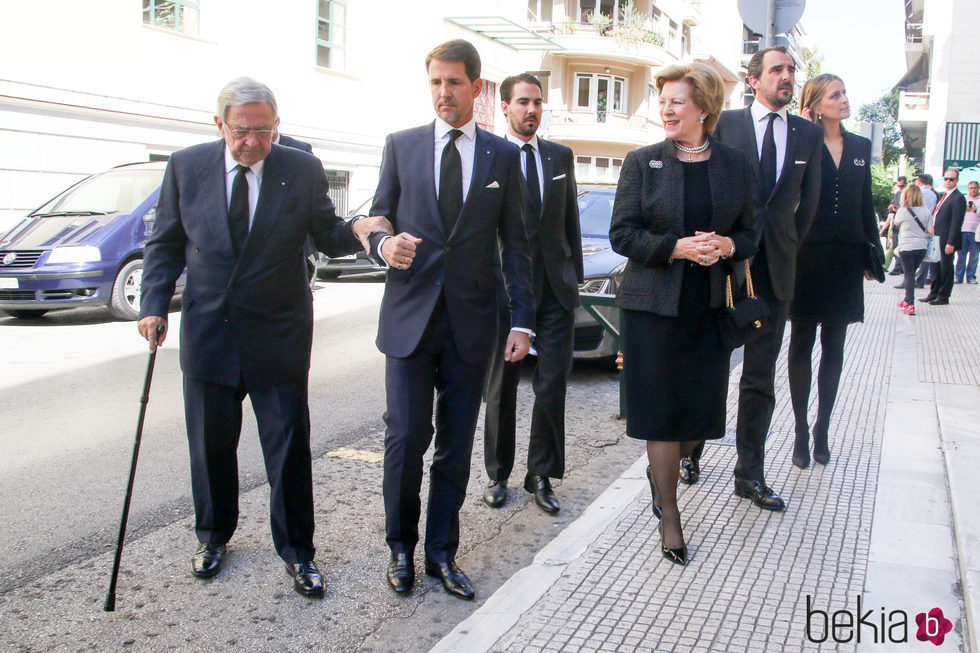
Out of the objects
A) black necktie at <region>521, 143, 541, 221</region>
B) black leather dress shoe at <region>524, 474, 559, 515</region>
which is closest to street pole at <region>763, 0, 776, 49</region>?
black necktie at <region>521, 143, 541, 221</region>

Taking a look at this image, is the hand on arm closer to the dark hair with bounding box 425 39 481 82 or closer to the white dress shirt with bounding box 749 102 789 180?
the dark hair with bounding box 425 39 481 82

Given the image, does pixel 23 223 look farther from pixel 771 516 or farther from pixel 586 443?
pixel 771 516

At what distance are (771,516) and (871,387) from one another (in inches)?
137

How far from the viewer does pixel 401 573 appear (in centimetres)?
362

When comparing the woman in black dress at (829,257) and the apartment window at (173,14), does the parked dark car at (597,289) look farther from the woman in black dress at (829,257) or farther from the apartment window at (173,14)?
the apartment window at (173,14)

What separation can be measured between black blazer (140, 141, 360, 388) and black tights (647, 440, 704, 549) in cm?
156

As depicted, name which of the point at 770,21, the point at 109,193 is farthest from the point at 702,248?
the point at 109,193

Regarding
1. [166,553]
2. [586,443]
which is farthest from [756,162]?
[166,553]

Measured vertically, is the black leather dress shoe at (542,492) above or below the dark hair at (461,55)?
below

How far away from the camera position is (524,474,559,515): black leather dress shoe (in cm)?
465

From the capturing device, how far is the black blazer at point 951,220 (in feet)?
44.1

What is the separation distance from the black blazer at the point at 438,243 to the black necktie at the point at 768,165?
1.61m

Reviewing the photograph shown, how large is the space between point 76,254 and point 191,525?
7.48 m

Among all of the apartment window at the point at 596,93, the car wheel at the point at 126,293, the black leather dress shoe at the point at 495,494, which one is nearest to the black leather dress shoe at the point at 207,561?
the black leather dress shoe at the point at 495,494
